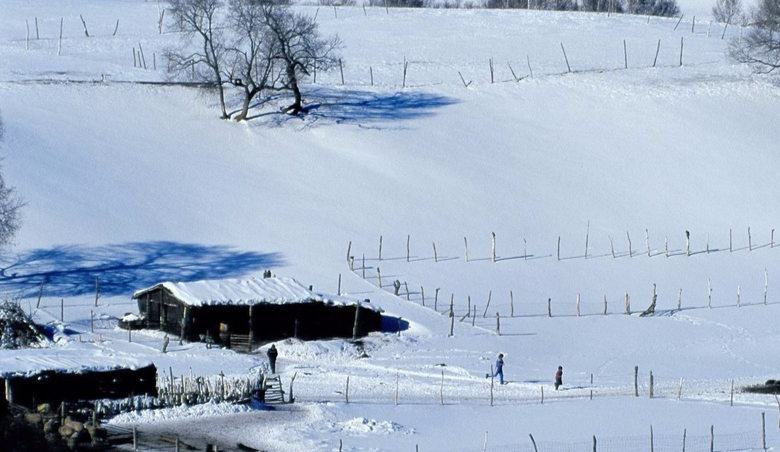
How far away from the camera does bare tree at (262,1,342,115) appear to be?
6838 cm

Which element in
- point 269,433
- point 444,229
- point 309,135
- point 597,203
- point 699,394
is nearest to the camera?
point 269,433

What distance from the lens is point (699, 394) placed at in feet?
125

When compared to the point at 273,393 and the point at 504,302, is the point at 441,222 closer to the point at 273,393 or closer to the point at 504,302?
the point at 504,302

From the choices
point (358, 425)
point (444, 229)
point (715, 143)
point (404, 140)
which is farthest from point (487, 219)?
point (358, 425)

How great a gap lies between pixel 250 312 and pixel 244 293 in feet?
2.74

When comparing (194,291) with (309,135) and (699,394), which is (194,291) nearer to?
(699,394)

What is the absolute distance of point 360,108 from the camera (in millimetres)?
73125

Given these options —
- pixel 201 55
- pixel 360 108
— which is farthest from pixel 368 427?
pixel 360 108

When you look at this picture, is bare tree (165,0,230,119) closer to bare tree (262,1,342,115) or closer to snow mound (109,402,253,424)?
bare tree (262,1,342,115)

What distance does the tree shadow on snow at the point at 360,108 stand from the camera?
2778 inches

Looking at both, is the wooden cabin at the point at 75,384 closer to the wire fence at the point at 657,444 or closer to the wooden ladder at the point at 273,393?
the wooden ladder at the point at 273,393

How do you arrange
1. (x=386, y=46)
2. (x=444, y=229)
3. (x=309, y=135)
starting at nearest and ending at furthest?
1. (x=444, y=229)
2. (x=309, y=135)
3. (x=386, y=46)

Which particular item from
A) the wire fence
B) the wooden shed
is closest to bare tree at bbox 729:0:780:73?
the wooden shed

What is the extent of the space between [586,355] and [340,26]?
177 ft
